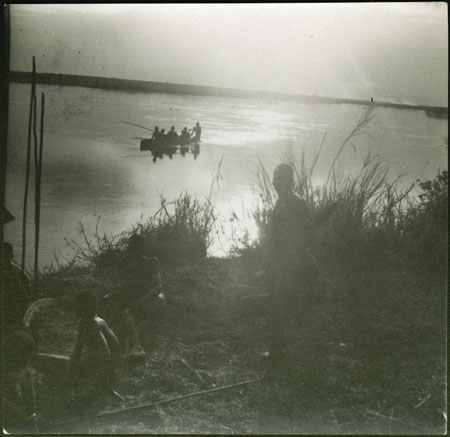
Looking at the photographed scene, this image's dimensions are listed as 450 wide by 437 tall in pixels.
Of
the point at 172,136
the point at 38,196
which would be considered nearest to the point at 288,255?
the point at 172,136

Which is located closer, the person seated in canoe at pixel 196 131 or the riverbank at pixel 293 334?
the riverbank at pixel 293 334

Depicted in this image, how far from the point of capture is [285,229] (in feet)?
10.8

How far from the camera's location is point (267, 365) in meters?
3.11

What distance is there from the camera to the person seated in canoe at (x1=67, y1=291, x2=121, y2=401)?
9.93 feet

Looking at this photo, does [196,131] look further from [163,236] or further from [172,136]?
[163,236]

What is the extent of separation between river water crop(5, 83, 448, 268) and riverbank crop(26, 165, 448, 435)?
0.57 feet

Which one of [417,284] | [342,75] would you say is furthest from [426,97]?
[417,284]

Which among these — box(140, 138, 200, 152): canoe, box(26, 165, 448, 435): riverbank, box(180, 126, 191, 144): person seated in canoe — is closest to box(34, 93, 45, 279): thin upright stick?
box(26, 165, 448, 435): riverbank

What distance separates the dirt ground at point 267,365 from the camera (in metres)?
2.94

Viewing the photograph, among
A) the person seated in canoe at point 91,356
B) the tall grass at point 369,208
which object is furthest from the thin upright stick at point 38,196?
the tall grass at point 369,208

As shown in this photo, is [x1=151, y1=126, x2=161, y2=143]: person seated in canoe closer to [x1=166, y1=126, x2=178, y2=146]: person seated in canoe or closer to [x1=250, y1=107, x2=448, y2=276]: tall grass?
[x1=166, y1=126, x2=178, y2=146]: person seated in canoe

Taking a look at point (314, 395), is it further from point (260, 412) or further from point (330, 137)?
point (330, 137)

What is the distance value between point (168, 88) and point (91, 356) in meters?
1.98

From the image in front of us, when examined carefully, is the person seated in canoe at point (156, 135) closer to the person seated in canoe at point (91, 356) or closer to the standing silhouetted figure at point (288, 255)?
the standing silhouetted figure at point (288, 255)
